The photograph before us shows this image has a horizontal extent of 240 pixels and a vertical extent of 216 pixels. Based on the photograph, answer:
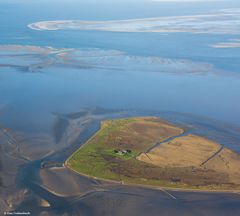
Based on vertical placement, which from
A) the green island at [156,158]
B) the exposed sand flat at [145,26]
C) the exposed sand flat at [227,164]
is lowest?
the exposed sand flat at [227,164]

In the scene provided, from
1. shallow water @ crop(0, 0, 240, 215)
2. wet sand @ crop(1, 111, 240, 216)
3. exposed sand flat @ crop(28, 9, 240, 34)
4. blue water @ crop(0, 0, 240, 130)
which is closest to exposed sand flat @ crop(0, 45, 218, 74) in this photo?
shallow water @ crop(0, 0, 240, 215)

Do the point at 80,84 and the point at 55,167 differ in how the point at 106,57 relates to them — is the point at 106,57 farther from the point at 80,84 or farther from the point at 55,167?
the point at 55,167

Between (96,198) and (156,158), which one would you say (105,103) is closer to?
(156,158)

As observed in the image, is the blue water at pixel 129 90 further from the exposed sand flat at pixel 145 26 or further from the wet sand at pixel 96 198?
the exposed sand flat at pixel 145 26

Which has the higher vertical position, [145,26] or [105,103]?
[145,26]

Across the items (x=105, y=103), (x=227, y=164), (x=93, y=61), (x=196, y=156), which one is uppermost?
(x=93, y=61)

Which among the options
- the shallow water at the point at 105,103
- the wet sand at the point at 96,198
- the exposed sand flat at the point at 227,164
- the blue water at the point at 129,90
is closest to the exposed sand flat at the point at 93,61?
the shallow water at the point at 105,103

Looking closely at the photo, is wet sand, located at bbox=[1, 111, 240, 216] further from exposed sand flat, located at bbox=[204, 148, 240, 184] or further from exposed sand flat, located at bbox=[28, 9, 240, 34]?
exposed sand flat, located at bbox=[28, 9, 240, 34]

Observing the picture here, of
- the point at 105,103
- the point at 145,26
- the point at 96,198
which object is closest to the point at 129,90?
the point at 105,103
